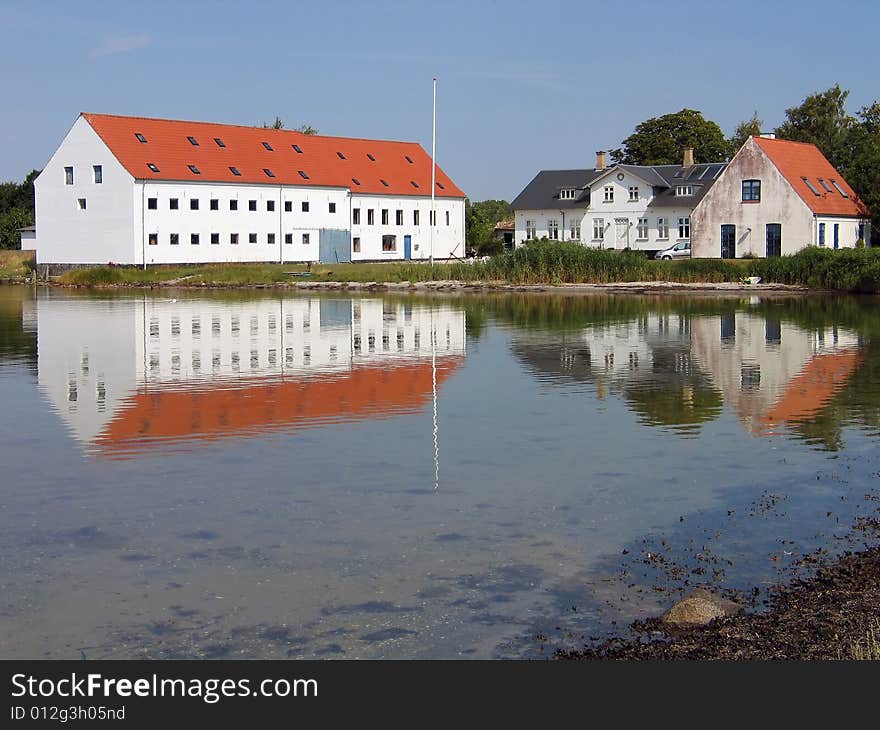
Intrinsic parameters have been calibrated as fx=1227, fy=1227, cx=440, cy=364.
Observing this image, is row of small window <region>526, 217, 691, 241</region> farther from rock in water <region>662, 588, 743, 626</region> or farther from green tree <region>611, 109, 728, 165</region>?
rock in water <region>662, 588, 743, 626</region>

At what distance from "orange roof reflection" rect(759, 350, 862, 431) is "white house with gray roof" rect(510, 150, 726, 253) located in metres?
58.0

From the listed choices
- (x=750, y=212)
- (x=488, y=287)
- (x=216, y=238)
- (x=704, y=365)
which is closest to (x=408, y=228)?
(x=216, y=238)

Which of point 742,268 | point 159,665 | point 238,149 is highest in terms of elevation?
point 238,149

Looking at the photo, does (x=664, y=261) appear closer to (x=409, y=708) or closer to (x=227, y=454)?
(x=227, y=454)

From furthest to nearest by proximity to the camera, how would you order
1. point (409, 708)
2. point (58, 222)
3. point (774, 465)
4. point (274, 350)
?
point (58, 222) < point (274, 350) < point (774, 465) < point (409, 708)

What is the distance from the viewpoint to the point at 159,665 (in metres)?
8.22

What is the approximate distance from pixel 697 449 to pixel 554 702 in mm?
8977

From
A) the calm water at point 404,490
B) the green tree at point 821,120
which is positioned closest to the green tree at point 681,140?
the green tree at point 821,120

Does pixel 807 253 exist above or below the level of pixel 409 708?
above

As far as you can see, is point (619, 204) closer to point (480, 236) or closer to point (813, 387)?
point (480, 236)

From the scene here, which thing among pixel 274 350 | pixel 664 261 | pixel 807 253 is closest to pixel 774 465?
pixel 274 350

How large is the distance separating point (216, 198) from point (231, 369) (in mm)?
52645

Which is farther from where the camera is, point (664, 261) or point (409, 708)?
point (664, 261)

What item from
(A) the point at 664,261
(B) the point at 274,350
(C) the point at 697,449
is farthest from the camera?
(A) the point at 664,261
